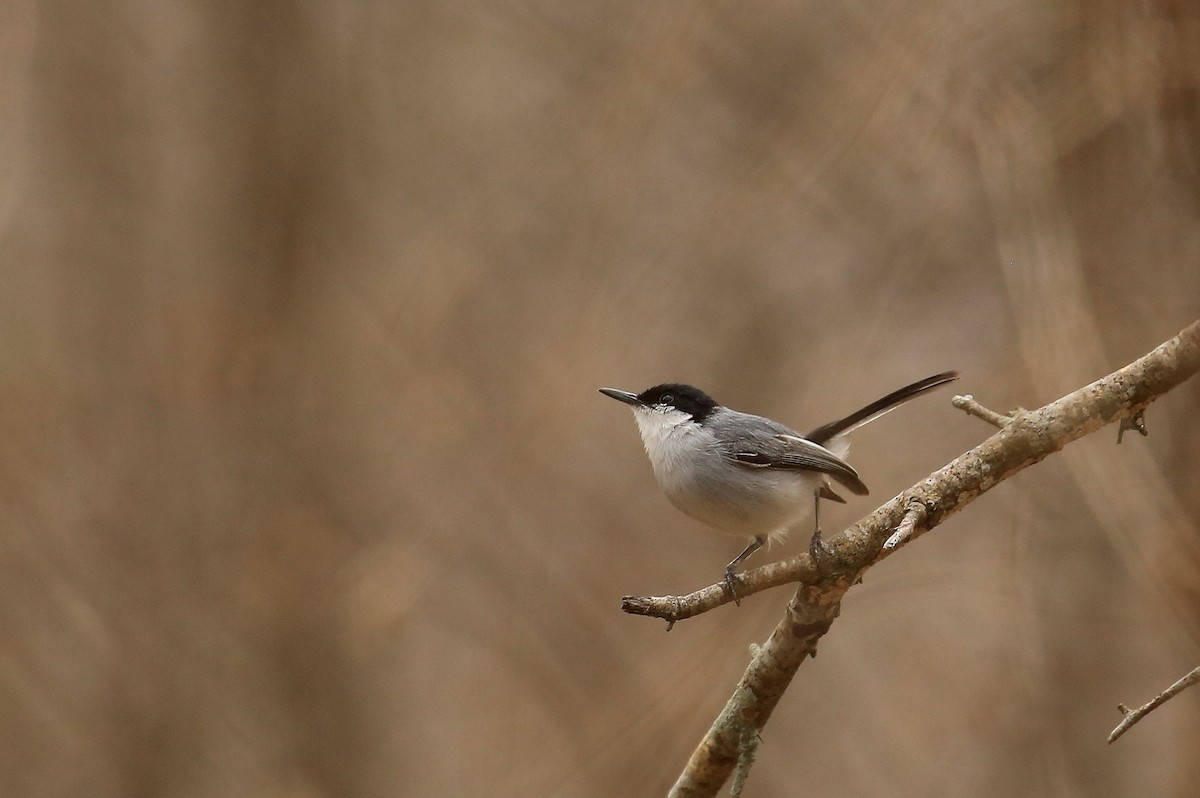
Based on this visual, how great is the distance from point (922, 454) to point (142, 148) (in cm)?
468

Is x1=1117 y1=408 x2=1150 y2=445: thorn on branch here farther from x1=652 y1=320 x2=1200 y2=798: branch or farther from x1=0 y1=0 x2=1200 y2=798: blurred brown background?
x1=0 y1=0 x2=1200 y2=798: blurred brown background

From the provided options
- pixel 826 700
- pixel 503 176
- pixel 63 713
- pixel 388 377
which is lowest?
pixel 826 700

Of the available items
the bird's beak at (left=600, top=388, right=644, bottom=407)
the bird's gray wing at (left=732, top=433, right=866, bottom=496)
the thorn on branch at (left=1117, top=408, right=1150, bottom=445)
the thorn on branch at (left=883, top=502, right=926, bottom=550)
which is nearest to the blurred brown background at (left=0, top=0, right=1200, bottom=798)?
the bird's beak at (left=600, top=388, right=644, bottom=407)

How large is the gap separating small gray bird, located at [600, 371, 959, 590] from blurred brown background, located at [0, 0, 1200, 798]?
2.42m

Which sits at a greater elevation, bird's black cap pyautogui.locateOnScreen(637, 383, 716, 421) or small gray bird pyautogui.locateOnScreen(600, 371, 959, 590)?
bird's black cap pyautogui.locateOnScreen(637, 383, 716, 421)

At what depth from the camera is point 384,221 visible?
6027 millimetres

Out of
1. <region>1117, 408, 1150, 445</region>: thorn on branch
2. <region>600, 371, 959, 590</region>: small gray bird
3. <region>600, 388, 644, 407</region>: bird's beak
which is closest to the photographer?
<region>1117, 408, 1150, 445</region>: thorn on branch

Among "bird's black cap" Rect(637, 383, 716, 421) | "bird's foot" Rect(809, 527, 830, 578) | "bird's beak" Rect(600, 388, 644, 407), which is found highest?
"bird's beak" Rect(600, 388, 644, 407)

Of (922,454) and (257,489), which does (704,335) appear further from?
(257,489)

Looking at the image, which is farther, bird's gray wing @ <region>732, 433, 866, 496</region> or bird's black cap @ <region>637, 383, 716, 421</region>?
bird's black cap @ <region>637, 383, 716, 421</region>

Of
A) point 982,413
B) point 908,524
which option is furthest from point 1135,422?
point 908,524

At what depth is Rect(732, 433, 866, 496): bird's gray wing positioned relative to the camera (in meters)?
2.12

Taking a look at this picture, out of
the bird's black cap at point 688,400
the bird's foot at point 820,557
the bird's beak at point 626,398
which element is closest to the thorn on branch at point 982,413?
the bird's foot at point 820,557

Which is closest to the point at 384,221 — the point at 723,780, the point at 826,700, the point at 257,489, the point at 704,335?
the point at 257,489
